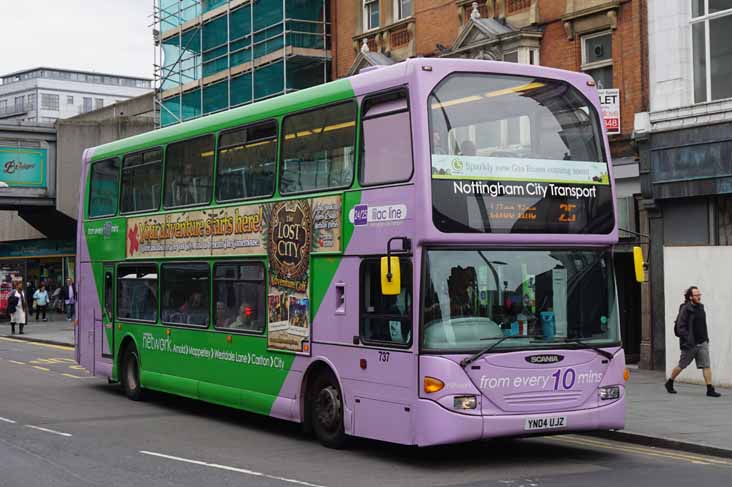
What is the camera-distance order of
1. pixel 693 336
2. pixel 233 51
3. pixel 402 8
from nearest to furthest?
pixel 693 336 < pixel 402 8 < pixel 233 51

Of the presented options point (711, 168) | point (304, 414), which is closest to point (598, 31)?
point (711, 168)

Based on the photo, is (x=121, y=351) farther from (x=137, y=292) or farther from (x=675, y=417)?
(x=675, y=417)

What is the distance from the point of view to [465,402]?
35.8 ft

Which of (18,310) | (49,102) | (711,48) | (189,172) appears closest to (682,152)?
(711,48)

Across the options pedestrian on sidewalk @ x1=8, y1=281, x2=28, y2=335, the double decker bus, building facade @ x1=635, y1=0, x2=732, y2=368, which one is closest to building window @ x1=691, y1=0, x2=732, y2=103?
building facade @ x1=635, y1=0, x2=732, y2=368

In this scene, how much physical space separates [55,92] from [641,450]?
121 metres

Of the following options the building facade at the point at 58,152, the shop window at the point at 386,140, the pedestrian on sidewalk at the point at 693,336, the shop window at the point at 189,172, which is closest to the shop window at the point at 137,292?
the shop window at the point at 189,172

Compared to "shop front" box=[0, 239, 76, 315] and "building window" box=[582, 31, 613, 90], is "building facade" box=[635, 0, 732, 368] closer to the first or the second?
"building window" box=[582, 31, 613, 90]

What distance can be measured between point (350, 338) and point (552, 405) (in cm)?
234

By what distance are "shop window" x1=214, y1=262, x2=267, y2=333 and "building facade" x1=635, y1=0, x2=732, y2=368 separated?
875 cm

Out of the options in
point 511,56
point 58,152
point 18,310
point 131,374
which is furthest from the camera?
point 58,152

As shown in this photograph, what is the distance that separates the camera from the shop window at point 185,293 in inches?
620

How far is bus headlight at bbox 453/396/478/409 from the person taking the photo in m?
10.9

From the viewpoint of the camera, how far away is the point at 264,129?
46.7 feet
